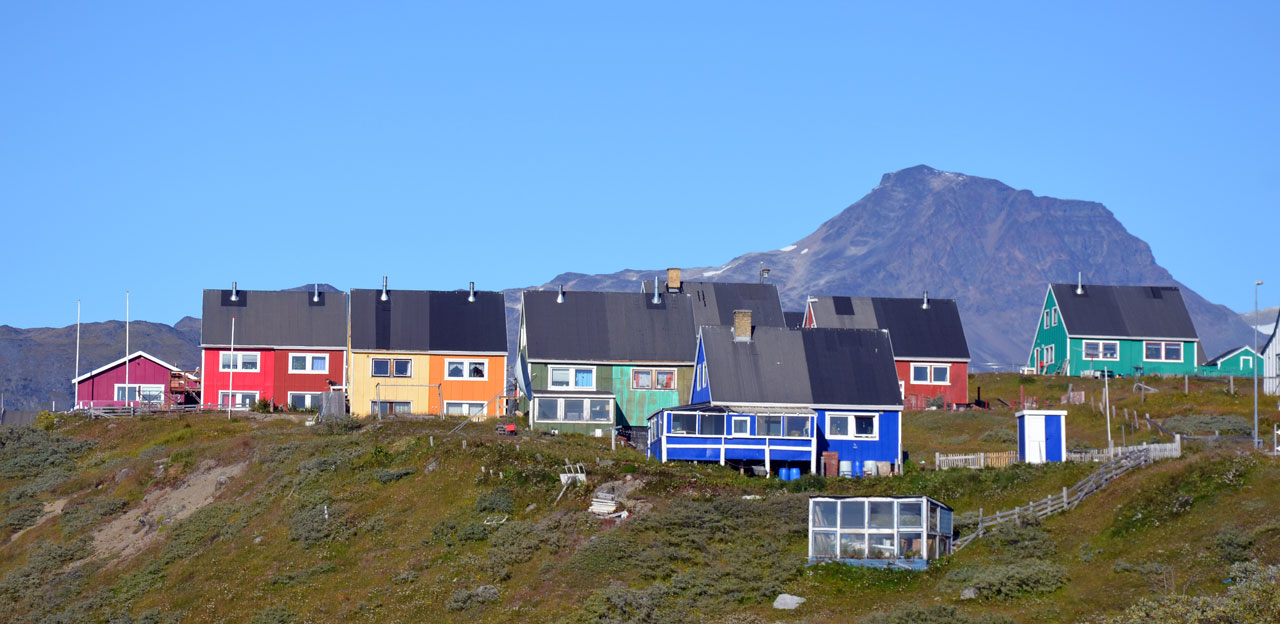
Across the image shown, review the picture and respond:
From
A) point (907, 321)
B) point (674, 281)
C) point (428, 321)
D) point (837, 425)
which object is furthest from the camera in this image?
point (907, 321)

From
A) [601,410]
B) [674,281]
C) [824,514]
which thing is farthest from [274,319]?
[824,514]

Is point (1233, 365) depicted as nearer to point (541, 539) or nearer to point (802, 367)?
point (802, 367)

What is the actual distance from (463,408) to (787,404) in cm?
2407

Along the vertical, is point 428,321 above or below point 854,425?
above

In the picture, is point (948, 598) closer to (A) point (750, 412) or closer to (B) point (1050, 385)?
(A) point (750, 412)

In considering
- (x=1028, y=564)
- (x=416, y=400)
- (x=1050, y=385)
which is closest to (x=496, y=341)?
(x=416, y=400)

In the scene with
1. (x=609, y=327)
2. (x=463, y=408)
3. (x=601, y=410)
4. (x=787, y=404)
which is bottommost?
(x=463, y=408)

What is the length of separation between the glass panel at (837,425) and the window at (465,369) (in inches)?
968

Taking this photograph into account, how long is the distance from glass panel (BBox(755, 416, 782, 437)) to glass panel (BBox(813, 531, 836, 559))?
16568mm

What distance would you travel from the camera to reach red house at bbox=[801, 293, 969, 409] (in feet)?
299

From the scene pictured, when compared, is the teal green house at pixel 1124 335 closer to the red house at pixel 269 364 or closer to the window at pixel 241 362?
the red house at pixel 269 364

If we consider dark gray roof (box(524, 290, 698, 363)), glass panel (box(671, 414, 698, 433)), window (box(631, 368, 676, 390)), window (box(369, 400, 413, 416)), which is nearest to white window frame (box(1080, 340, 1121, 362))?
dark gray roof (box(524, 290, 698, 363))

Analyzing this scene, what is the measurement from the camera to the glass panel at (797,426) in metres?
64.4

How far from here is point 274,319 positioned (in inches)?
3620
